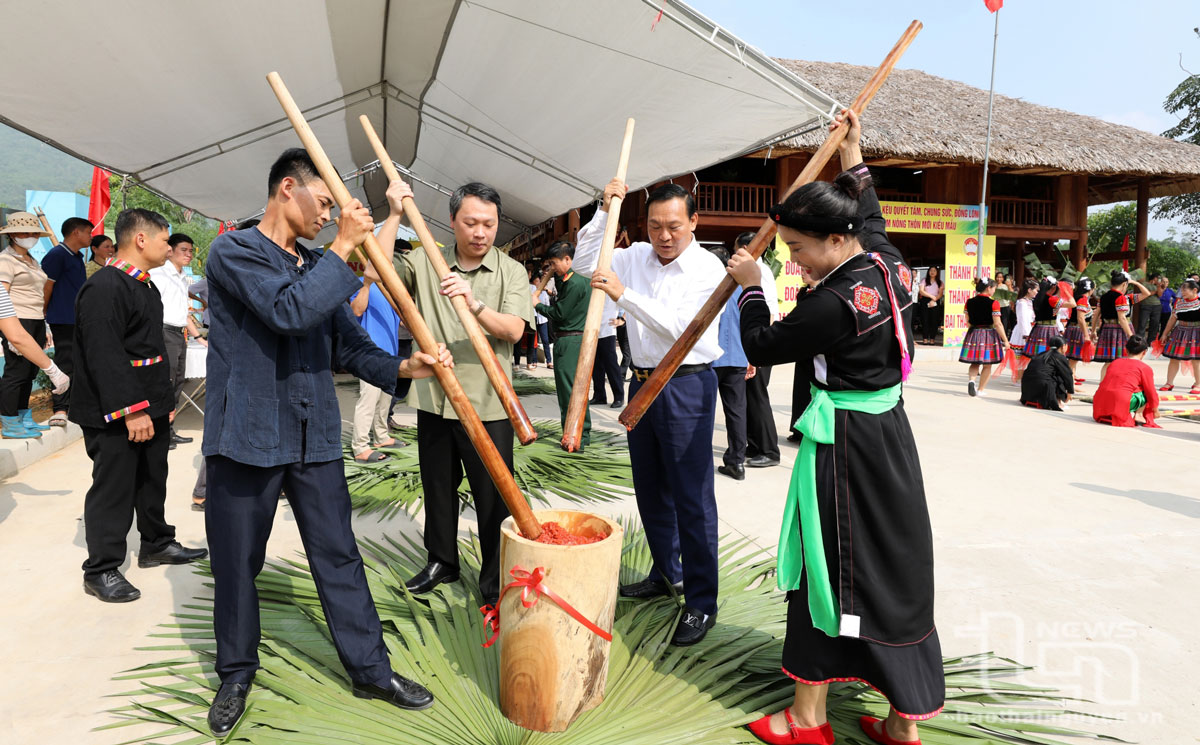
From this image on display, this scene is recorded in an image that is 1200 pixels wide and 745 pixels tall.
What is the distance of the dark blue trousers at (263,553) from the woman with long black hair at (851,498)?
3.93ft

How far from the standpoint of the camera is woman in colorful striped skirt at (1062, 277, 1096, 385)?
9398 mm

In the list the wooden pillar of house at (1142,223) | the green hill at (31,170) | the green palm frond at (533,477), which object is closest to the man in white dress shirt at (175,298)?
the green palm frond at (533,477)

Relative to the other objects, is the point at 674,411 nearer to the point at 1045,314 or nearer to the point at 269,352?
the point at 269,352

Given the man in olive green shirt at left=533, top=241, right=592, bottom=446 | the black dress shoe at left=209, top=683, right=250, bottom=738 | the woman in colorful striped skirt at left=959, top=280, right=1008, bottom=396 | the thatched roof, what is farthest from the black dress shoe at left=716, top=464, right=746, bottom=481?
the thatched roof

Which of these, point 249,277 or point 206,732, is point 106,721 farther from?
point 249,277

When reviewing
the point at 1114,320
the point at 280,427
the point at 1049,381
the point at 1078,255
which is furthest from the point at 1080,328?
the point at 280,427

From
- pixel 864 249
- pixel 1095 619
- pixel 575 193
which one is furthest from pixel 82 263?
pixel 1095 619

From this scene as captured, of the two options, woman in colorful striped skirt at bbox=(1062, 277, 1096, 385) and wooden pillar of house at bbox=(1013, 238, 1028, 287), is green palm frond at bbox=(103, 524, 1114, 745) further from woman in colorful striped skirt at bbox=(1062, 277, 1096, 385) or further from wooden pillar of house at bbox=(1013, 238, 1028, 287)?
wooden pillar of house at bbox=(1013, 238, 1028, 287)

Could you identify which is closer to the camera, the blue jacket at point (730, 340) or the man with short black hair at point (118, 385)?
the man with short black hair at point (118, 385)

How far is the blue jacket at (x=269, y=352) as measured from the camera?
72.6 inches

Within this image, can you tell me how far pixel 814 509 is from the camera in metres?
1.93

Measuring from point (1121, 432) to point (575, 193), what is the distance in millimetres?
5963

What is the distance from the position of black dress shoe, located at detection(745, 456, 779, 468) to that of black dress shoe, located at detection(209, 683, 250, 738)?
3905mm

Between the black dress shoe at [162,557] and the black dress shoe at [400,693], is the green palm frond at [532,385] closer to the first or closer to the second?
the black dress shoe at [162,557]
